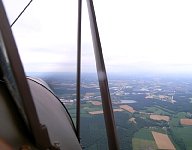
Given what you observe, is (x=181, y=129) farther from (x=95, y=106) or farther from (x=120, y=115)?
(x=95, y=106)

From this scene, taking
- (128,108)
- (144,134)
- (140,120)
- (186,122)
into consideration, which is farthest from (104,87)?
(128,108)

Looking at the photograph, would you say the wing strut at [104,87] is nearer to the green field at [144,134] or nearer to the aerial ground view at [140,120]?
the aerial ground view at [140,120]

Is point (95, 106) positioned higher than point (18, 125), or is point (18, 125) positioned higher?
point (18, 125)

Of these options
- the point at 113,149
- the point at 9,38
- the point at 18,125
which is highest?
the point at 9,38

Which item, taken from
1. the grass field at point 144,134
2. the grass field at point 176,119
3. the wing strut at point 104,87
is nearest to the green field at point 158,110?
the grass field at point 176,119

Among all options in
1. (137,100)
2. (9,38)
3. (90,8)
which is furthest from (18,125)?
(137,100)

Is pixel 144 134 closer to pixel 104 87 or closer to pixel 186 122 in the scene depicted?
pixel 186 122
